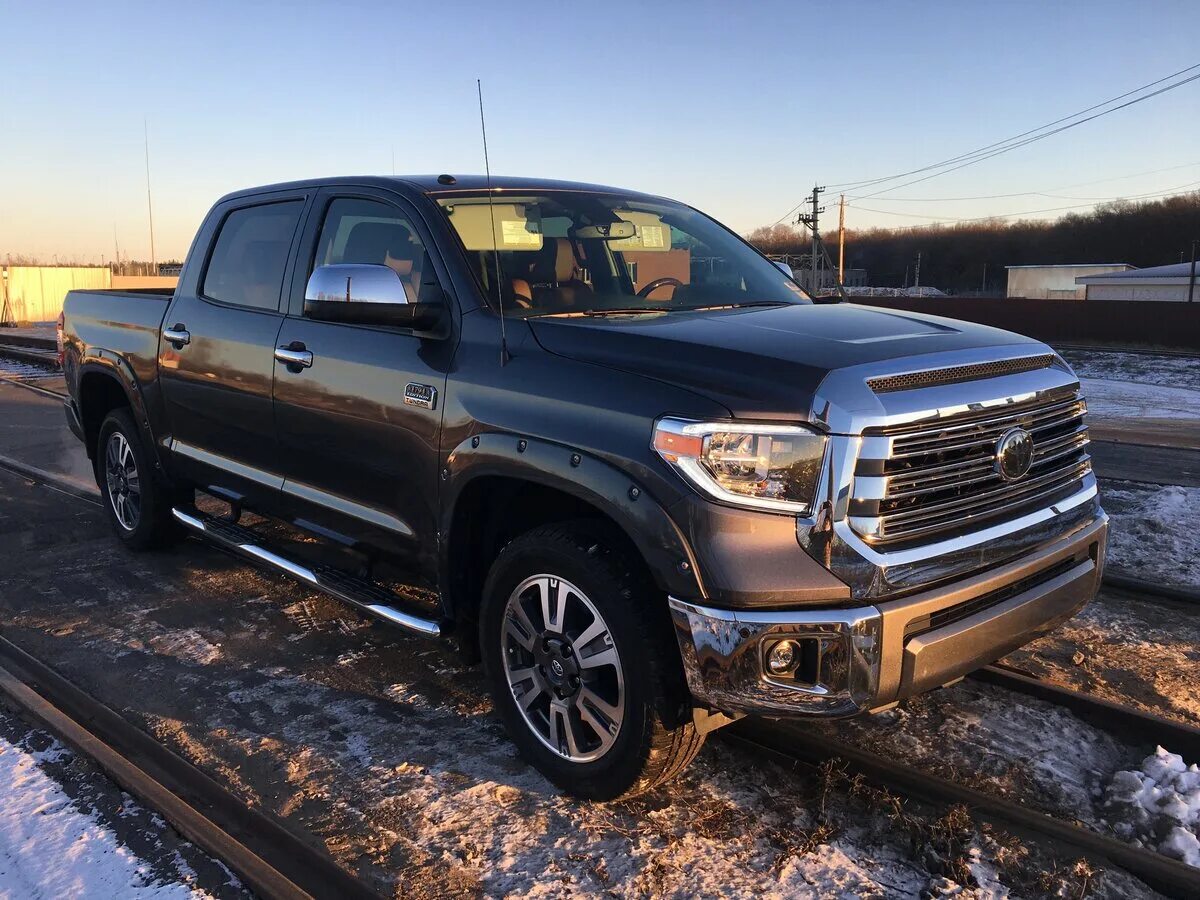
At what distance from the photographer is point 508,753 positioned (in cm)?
347

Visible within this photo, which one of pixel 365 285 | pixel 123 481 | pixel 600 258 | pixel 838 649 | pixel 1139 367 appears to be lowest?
pixel 1139 367

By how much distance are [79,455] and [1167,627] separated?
9097 millimetres

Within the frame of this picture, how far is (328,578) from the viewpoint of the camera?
4.09m

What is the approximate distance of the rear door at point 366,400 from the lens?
11.6ft

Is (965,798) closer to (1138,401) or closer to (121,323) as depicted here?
(121,323)

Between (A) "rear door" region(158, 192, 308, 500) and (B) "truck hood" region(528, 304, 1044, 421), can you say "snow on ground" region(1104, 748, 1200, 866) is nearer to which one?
(B) "truck hood" region(528, 304, 1044, 421)

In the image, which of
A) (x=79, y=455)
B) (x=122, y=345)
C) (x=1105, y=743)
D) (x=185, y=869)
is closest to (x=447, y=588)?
(x=185, y=869)

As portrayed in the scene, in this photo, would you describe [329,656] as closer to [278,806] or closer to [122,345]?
[278,806]

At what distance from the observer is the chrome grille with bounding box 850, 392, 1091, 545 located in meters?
2.61

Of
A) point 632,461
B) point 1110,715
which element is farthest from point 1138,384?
point 632,461

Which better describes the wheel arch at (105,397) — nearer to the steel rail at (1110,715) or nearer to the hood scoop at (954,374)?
the hood scoop at (954,374)

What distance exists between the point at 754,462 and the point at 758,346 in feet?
1.46

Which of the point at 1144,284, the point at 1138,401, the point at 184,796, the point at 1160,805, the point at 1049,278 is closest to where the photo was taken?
the point at 1160,805

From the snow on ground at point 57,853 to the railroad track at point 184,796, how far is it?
166 millimetres
